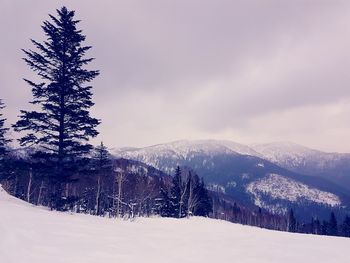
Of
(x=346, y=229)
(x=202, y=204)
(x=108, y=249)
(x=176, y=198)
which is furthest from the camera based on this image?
(x=346, y=229)

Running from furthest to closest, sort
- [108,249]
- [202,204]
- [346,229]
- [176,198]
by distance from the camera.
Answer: [346,229], [202,204], [176,198], [108,249]

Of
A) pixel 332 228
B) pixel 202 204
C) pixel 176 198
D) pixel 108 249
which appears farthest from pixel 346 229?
pixel 108 249

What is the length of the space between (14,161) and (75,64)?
25.7 ft

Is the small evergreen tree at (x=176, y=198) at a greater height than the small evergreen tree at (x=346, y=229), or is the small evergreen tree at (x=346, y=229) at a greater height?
the small evergreen tree at (x=176, y=198)

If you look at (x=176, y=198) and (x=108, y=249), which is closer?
(x=108, y=249)

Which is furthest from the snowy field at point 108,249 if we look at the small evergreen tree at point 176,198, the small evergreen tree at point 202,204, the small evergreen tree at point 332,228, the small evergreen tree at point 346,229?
the small evergreen tree at point 346,229

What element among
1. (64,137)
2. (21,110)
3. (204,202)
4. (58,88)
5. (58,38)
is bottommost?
(204,202)

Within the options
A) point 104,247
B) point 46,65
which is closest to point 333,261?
point 104,247

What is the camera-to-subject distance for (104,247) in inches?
426

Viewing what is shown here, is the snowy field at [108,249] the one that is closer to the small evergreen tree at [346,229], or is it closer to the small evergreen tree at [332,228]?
the small evergreen tree at [332,228]

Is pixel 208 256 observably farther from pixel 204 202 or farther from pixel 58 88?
pixel 204 202

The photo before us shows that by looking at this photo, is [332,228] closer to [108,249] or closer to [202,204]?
[202,204]

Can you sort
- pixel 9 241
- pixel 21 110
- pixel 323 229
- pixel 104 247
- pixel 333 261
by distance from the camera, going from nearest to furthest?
pixel 9 241
pixel 104 247
pixel 333 261
pixel 21 110
pixel 323 229

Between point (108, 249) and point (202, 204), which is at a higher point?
point (108, 249)
